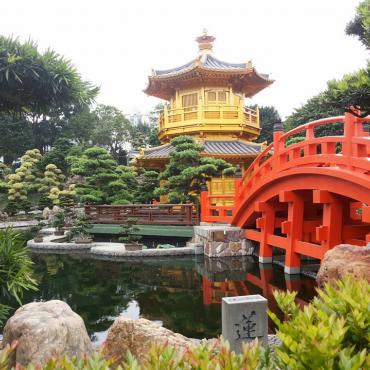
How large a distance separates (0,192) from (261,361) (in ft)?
107

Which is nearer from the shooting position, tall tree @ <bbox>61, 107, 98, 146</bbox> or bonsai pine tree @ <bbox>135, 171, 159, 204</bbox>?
bonsai pine tree @ <bbox>135, 171, 159, 204</bbox>

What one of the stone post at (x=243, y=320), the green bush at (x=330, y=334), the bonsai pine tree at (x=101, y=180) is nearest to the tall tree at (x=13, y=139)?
the bonsai pine tree at (x=101, y=180)

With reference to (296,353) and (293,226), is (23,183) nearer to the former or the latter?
(293,226)

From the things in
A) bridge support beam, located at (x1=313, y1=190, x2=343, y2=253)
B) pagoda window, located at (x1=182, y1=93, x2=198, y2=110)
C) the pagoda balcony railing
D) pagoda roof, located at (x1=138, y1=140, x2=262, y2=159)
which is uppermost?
pagoda window, located at (x1=182, y1=93, x2=198, y2=110)

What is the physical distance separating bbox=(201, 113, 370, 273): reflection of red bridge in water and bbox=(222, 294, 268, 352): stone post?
4.19m

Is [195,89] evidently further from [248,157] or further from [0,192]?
[0,192]

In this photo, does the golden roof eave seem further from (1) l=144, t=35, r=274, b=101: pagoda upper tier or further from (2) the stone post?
(2) the stone post

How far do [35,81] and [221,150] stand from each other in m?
14.6

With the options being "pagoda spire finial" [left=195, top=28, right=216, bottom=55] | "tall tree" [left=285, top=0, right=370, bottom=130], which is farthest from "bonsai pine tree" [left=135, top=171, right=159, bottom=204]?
"tall tree" [left=285, top=0, right=370, bottom=130]

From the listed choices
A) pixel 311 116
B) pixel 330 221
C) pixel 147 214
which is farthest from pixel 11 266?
pixel 311 116

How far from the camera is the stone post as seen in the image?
14.2 feet

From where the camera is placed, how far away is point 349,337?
92.3 inches

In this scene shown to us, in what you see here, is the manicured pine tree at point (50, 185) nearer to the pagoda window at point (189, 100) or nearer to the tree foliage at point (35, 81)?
the pagoda window at point (189, 100)

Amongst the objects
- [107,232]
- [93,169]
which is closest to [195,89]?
[93,169]
